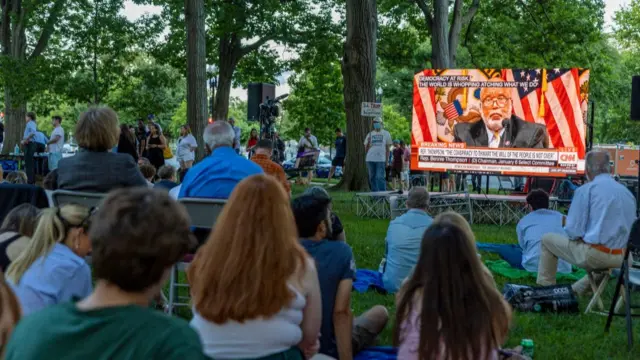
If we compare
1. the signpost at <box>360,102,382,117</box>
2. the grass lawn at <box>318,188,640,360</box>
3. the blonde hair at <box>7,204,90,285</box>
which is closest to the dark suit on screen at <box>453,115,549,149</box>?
the signpost at <box>360,102,382,117</box>

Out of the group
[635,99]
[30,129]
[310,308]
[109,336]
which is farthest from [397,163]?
[109,336]

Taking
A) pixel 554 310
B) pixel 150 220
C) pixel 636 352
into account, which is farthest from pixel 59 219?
pixel 554 310

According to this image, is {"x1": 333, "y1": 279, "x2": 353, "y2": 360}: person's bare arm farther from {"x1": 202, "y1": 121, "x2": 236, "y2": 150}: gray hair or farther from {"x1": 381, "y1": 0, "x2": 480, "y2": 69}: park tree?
{"x1": 381, "y1": 0, "x2": 480, "y2": 69}: park tree

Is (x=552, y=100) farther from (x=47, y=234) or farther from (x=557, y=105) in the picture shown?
(x=47, y=234)

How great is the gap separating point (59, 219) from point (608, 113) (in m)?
60.4

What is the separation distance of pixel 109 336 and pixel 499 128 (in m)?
15.7

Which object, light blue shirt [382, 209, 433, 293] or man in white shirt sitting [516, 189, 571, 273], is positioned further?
man in white shirt sitting [516, 189, 571, 273]

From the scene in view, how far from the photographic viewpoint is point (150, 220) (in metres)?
2.02

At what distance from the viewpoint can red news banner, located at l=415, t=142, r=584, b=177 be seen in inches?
653

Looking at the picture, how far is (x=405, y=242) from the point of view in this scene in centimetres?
763

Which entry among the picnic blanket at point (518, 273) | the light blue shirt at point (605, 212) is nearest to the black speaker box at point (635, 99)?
the picnic blanket at point (518, 273)

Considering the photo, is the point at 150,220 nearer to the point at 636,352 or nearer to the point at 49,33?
the point at 636,352

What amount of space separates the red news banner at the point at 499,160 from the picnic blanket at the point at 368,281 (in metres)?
8.42

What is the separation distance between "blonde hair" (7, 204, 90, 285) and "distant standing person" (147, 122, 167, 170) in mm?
15490
